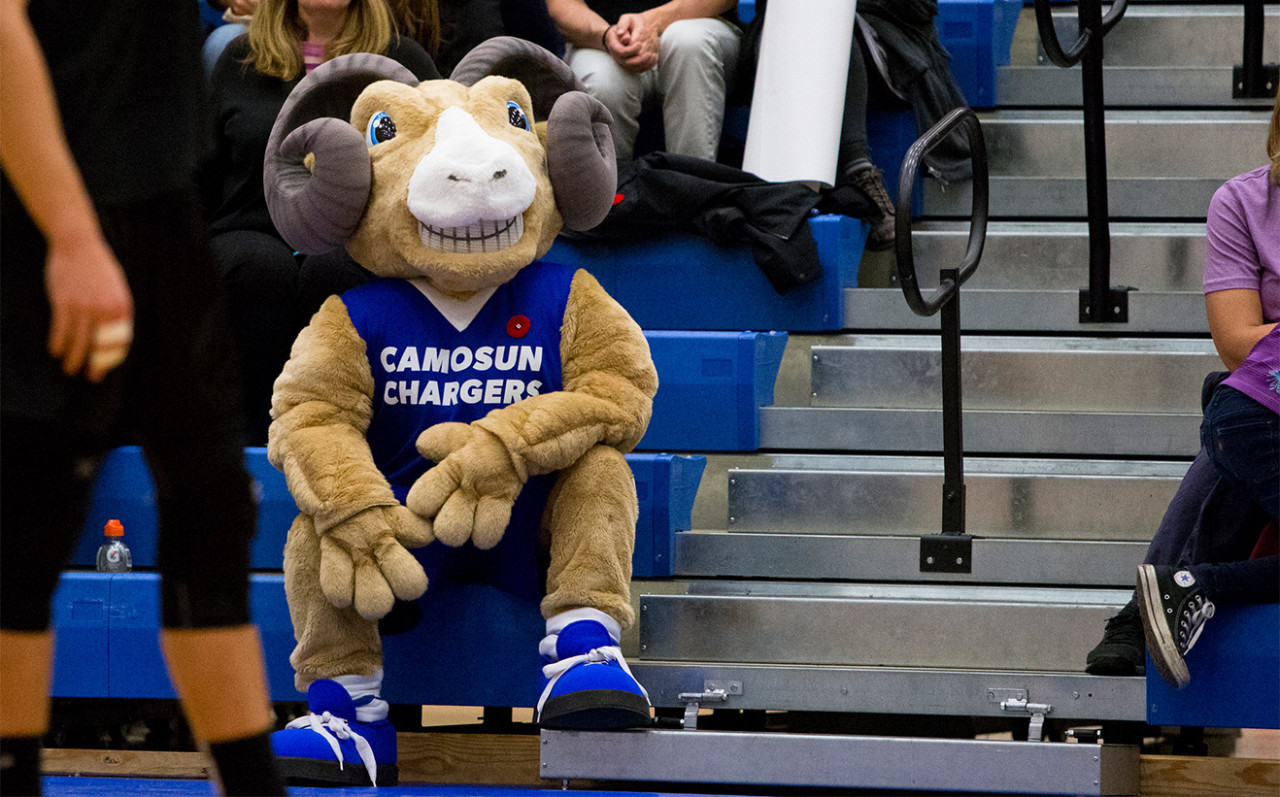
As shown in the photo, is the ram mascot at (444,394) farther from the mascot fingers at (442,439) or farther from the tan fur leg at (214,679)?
the tan fur leg at (214,679)

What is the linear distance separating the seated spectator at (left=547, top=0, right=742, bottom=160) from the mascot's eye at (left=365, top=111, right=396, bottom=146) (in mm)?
1310

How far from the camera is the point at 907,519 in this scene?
12.0 feet

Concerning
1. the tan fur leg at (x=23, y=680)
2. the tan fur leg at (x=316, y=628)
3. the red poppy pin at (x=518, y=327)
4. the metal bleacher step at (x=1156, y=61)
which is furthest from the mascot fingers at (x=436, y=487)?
the metal bleacher step at (x=1156, y=61)

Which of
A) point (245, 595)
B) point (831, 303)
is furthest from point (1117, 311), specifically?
point (245, 595)

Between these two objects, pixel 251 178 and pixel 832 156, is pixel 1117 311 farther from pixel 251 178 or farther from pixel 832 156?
pixel 251 178

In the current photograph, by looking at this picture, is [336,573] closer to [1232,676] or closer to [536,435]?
[536,435]

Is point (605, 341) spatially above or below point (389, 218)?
below

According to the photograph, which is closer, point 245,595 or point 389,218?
point 245,595

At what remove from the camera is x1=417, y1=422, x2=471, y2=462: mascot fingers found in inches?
117

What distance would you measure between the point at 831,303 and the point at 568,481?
1.29 m

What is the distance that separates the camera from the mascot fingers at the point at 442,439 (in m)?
2.98

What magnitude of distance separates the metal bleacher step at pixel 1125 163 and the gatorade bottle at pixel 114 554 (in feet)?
7.55

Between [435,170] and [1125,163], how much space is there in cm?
232

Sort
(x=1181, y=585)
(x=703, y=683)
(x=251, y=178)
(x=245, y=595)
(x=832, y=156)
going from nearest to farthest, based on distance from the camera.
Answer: (x=245, y=595) → (x=1181, y=585) → (x=703, y=683) → (x=251, y=178) → (x=832, y=156)
